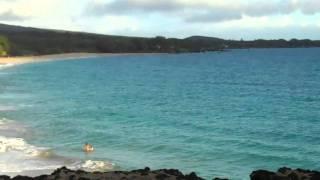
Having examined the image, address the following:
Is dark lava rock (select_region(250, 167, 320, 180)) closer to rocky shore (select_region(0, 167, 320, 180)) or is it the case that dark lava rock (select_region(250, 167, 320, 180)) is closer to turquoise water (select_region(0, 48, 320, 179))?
rocky shore (select_region(0, 167, 320, 180))

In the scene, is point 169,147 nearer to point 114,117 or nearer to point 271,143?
point 271,143

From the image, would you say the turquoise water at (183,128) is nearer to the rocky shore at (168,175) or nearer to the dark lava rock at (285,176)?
the rocky shore at (168,175)

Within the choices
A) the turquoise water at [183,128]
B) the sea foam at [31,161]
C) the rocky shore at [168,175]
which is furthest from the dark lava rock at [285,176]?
the sea foam at [31,161]

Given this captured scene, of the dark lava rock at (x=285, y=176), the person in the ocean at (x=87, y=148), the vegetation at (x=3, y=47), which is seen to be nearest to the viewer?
the dark lava rock at (x=285, y=176)

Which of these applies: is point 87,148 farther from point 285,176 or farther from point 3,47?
point 3,47

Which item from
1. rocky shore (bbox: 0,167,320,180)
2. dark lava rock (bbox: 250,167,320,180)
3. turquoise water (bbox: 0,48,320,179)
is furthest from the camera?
turquoise water (bbox: 0,48,320,179)

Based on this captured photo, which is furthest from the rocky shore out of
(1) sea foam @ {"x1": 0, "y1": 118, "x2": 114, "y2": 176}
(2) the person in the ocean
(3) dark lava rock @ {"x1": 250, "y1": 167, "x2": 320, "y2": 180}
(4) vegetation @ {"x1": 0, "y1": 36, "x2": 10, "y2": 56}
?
(4) vegetation @ {"x1": 0, "y1": 36, "x2": 10, "y2": 56}

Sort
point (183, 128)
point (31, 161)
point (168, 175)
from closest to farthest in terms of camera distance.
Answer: point (168, 175) → point (31, 161) → point (183, 128)

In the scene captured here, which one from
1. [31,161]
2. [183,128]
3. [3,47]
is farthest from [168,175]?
[3,47]

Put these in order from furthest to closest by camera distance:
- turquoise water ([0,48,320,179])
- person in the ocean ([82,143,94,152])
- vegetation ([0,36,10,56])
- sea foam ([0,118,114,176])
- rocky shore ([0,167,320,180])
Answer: vegetation ([0,36,10,56]) < person in the ocean ([82,143,94,152]) < turquoise water ([0,48,320,179]) < sea foam ([0,118,114,176]) < rocky shore ([0,167,320,180])

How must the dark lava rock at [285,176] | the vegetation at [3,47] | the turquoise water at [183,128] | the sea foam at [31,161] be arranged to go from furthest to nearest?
1. the vegetation at [3,47]
2. the turquoise water at [183,128]
3. the sea foam at [31,161]
4. the dark lava rock at [285,176]

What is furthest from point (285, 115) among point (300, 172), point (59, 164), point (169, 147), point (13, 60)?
point (13, 60)

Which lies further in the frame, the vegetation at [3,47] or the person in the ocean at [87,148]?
the vegetation at [3,47]

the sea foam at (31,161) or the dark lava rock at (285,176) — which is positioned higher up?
the dark lava rock at (285,176)
